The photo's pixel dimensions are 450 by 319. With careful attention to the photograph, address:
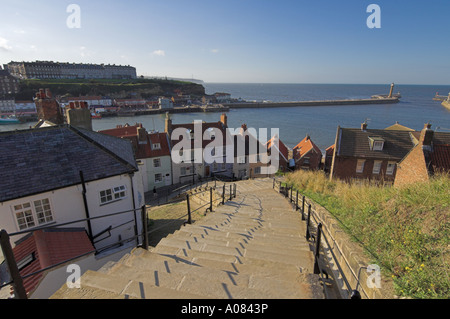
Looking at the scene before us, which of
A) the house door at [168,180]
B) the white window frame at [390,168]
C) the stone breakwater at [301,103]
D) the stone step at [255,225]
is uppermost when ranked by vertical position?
the stone breakwater at [301,103]

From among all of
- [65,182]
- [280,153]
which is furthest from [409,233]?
[280,153]

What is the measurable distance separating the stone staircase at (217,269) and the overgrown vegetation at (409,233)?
145 centimetres

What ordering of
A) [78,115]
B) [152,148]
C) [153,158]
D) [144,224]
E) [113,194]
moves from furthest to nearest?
[152,148]
[153,158]
[78,115]
[113,194]
[144,224]

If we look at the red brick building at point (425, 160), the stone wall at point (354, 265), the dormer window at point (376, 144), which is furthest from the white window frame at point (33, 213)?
the dormer window at point (376, 144)

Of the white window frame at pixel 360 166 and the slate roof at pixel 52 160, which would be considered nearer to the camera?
the slate roof at pixel 52 160

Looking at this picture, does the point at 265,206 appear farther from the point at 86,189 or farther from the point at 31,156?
the point at 31,156

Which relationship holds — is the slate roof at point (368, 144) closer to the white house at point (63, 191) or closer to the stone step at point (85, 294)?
the white house at point (63, 191)

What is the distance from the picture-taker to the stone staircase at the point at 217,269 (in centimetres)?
315

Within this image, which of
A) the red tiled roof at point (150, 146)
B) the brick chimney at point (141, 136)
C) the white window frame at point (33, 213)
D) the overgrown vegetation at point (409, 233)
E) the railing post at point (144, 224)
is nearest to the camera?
the overgrown vegetation at point (409, 233)

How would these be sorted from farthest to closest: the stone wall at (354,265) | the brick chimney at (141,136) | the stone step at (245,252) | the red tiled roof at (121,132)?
the red tiled roof at (121,132) < the brick chimney at (141,136) < the stone step at (245,252) < the stone wall at (354,265)

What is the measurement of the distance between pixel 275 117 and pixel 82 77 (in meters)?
141

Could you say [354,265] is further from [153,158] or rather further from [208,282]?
[153,158]

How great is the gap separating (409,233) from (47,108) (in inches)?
862

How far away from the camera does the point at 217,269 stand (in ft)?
13.3
